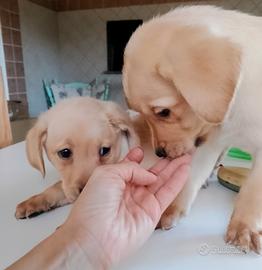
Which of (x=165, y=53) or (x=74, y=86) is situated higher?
(x=165, y=53)

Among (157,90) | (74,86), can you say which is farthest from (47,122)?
(74,86)

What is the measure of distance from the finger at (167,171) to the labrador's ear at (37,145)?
30 centimetres

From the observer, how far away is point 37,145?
2.74ft

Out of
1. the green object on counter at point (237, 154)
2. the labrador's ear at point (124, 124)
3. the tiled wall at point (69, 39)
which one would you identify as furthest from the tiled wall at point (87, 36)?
the labrador's ear at point (124, 124)

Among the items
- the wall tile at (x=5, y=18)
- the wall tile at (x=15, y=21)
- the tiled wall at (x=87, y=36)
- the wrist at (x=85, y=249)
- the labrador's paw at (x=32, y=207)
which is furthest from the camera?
the tiled wall at (x=87, y=36)

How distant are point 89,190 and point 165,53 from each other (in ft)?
1.06

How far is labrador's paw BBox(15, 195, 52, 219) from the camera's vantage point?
28.7 inches

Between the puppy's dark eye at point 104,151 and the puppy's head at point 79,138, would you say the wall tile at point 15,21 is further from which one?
the puppy's dark eye at point 104,151

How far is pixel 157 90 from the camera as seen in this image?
72 centimetres

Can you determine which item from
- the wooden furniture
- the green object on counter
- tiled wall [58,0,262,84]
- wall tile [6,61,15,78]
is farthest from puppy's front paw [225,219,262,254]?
tiled wall [58,0,262,84]

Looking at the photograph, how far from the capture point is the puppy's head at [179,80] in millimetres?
621

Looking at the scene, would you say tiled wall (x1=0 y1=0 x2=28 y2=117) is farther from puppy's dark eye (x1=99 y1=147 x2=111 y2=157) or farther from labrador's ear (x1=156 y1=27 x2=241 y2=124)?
labrador's ear (x1=156 y1=27 x2=241 y2=124)

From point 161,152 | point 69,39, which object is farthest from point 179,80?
point 69,39

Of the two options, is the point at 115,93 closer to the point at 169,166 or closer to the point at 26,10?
the point at 26,10
